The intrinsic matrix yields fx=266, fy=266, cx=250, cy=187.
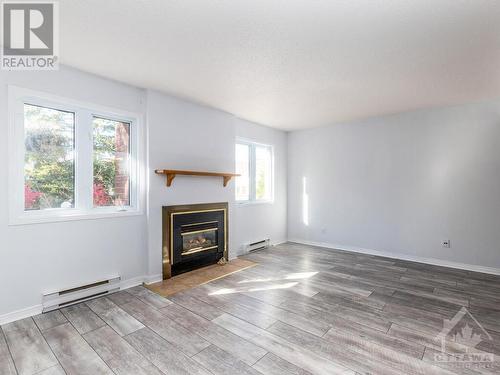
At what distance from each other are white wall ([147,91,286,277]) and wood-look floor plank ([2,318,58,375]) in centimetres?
132

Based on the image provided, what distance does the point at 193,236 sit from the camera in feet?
13.0

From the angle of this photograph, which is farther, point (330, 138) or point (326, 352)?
point (330, 138)

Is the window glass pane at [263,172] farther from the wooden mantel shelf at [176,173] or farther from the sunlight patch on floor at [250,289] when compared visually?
the sunlight patch on floor at [250,289]

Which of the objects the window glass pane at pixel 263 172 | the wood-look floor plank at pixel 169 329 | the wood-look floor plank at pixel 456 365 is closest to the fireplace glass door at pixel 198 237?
the wood-look floor plank at pixel 169 329

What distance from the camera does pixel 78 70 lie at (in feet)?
9.29

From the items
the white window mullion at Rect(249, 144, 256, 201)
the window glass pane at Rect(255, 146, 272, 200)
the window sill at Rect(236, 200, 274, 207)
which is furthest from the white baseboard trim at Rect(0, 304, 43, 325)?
the window glass pane at Rect(255, 146, 272, 200)

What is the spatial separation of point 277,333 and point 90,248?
86.4 inches

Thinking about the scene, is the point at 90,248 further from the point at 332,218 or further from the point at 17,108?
the point at 332,218

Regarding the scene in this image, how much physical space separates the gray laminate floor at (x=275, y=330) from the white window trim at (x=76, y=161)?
3.10 ft

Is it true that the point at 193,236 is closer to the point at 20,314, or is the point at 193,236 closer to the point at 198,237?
the point at 198,237

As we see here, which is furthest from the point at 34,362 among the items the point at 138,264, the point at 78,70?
the point at 78,70

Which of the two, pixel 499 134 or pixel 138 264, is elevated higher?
pixel 499 134

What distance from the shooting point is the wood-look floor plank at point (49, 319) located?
236 centimetres

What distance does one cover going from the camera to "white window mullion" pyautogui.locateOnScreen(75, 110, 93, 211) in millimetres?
2922
